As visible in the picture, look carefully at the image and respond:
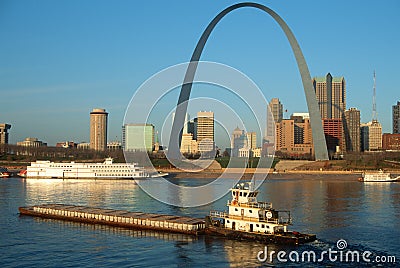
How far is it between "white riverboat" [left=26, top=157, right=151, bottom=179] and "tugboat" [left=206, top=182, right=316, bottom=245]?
39962 millimetres

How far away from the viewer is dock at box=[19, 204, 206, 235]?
77.6 feet

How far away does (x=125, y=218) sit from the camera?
25.8m

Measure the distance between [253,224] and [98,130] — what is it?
497 feet

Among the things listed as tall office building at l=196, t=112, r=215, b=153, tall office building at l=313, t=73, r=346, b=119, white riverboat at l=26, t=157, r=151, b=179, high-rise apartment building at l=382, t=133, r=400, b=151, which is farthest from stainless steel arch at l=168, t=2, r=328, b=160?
tall office building at l=313, t=73, r=346, b=119

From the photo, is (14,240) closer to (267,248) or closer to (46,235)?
(46,235)

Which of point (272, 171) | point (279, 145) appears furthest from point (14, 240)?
point (279, 145)

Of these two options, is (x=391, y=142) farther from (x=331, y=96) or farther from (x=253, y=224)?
(x=253, y=224)

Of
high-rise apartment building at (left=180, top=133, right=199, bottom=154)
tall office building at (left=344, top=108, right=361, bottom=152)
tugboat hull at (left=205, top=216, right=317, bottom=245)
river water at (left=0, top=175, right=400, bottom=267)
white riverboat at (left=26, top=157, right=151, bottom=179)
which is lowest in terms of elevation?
river water at (left=0, top=175, right=400, bottom=267)

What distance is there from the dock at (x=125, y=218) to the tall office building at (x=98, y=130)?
139858 millimetres

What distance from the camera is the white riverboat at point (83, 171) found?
6146 centimetres

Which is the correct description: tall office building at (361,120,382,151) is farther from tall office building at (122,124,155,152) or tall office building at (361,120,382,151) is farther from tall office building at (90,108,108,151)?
tall office building at (90,108,108,151)

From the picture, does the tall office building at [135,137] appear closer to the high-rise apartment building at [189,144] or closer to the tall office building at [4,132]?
the high-rise apartment building at [189,144]

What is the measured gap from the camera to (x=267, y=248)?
20.2 m

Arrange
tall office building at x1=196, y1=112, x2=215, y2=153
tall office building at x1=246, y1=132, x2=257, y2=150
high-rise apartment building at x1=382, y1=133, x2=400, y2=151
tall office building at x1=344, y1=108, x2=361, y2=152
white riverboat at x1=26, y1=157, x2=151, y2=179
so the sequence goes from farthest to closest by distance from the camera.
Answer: tall office building at x1=344, y1=108, x2=361, y2=152, high-rise apartment building at x1=382, y1=133, x2=400, y2=151, tall office building at x1=196, y1=112, x2=215, y2=153, tall office building at x1=246, y1=132, x2=257, y2=150, white riverboat at x1=26, y1=157, x2=151, y2=179
